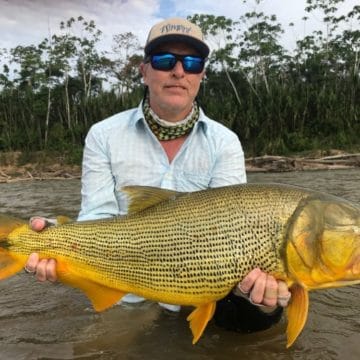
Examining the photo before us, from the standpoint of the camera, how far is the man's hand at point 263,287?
2.32m

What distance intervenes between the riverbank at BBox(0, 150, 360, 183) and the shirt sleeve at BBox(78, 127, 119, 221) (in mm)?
15533

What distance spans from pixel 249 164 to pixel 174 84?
16.8 meters

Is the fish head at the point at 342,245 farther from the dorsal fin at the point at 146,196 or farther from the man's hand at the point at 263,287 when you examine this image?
the dorsal fin at the point at 146,196

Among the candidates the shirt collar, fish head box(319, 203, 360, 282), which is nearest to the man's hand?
fish head box(319, 203, 360, 282)

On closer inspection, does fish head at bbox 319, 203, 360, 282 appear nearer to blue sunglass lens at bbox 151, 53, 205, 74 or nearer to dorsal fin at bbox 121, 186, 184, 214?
dorsal fin at bbox 121, 186, 184, 214

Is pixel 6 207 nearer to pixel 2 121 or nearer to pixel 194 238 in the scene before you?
pixel 194 238

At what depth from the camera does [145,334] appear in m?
3.50

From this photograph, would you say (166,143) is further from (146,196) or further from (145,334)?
(145,334)

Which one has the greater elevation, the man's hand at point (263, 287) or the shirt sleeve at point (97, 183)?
the shirt sleeve at point (97, 183)

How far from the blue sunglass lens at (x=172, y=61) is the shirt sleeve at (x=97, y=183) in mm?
743

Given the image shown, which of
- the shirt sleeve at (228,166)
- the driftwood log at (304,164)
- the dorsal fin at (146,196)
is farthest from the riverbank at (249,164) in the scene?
the dorsal fin at (146,196)

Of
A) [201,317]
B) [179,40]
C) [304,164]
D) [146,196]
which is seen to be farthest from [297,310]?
[304,164]

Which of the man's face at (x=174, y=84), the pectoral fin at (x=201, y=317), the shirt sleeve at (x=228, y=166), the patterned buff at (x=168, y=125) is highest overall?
the man's face at (x=174, y=84)

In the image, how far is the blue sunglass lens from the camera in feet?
10.8
